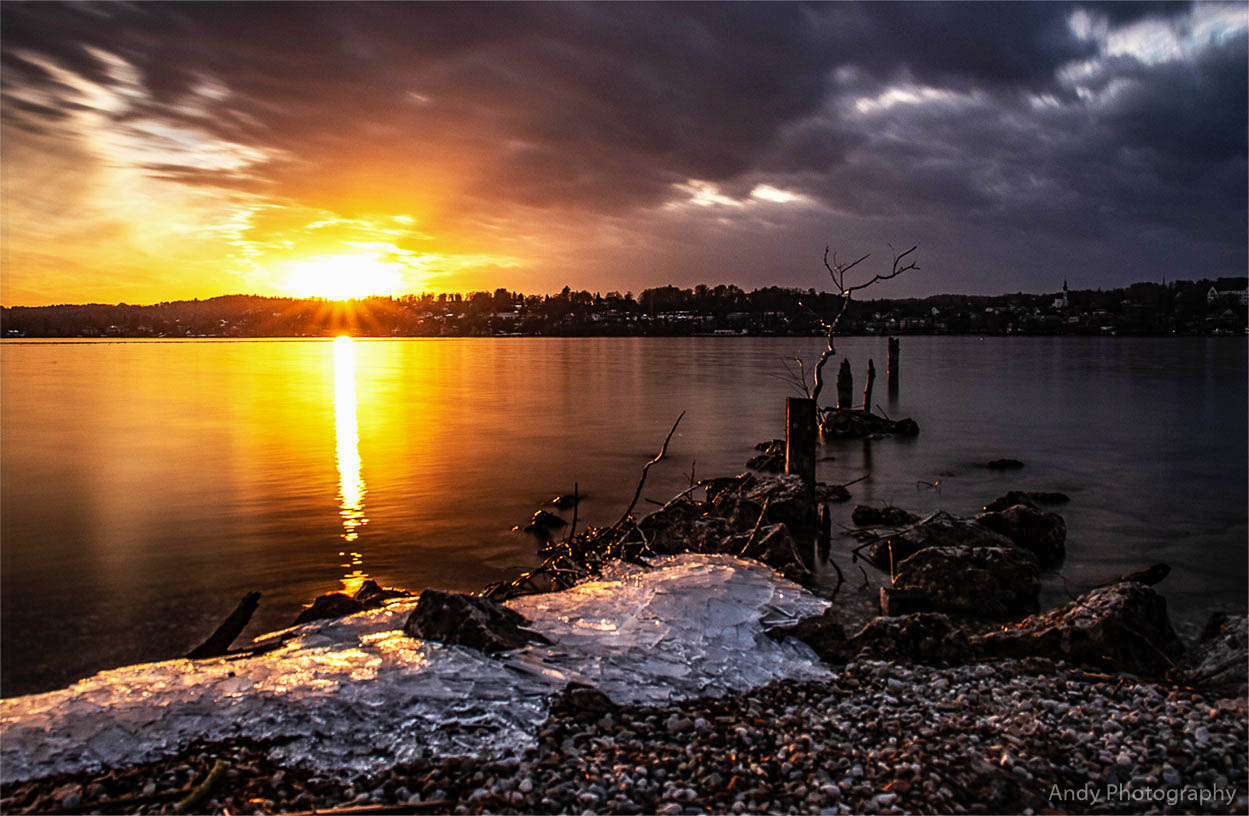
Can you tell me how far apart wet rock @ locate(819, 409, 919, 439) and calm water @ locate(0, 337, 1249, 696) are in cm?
112

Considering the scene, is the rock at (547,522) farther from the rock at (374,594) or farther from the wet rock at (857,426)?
the wet rock at (857,426)

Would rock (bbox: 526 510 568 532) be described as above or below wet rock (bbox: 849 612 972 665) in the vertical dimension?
below

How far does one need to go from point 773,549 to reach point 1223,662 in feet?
18.3

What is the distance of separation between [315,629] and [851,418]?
2490 centimetres

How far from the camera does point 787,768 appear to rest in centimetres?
511

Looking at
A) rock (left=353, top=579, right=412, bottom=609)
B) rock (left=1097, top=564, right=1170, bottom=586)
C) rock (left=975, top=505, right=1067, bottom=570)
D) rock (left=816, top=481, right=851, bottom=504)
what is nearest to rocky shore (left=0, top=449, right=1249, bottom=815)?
rock (left=353, top=579, right=412, bottom=609)

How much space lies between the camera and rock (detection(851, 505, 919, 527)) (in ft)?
46.8

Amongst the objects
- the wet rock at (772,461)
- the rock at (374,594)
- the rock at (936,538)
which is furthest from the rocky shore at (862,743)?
the wet rock at (772,461)

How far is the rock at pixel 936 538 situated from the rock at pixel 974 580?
1157 mm

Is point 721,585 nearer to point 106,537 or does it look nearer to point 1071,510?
point 1071,510

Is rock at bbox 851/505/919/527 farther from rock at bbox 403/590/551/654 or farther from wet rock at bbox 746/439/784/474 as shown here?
rock at bbox 403/590/551/654

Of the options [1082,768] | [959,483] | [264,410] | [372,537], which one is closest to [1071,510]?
[959,483]

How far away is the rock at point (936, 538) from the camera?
11.4m

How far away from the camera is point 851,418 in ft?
95.8
